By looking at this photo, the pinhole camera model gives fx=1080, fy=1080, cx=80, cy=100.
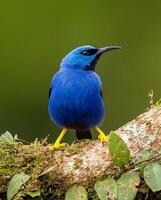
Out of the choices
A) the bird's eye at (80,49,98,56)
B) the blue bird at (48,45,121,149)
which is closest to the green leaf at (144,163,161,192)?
the blue bird at (48,45,121,149)

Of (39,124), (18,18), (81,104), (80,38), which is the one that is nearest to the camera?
(81,104)

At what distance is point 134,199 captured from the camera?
6973mm

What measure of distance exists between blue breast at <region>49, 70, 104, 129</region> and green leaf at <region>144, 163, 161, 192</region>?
199 cm

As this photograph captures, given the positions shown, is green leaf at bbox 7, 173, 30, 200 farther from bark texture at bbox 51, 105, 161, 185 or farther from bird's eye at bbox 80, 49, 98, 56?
bird's eye at bbox 80, 49, 98, 56

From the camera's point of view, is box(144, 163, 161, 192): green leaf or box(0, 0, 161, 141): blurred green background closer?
box(144, 163, 161, 192): green leaf

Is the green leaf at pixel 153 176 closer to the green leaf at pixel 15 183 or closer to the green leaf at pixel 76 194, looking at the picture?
the green leaf at pixel 76 194

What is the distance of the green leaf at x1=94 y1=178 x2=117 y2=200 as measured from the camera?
22.4 ft

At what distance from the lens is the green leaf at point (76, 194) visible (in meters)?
6.93

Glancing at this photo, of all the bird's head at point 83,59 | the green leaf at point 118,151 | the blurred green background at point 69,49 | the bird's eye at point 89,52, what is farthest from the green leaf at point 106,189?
the blurred green background at point 69,49

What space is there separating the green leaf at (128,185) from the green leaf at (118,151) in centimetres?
11

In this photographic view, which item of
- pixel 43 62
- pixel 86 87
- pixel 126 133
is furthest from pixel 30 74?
pixel 126 133

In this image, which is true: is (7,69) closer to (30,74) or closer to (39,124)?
(30,74)

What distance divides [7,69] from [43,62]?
1.93 ft

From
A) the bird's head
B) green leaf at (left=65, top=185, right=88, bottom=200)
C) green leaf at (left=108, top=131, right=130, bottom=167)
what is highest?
the bird's head
